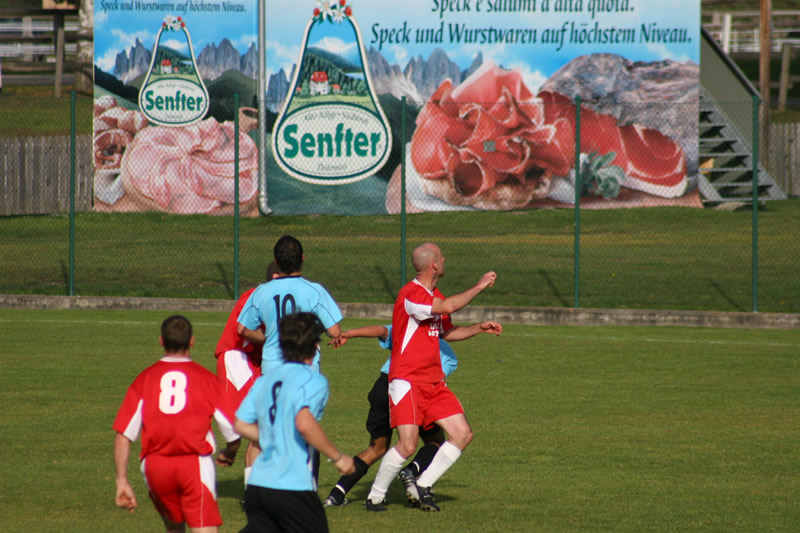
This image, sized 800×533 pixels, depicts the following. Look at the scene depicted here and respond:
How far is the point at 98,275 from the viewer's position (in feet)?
65.6

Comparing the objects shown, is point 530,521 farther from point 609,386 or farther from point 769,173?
point 769,173

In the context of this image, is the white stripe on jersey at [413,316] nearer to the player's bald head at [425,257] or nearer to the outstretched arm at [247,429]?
the player's bald head at [425,257]

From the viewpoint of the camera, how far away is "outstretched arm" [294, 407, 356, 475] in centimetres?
533

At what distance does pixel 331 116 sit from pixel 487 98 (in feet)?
12.3

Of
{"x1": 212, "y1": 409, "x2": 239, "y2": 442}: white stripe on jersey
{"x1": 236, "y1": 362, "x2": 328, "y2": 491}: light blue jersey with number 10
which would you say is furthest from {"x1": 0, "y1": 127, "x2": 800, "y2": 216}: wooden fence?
{"x1": 236, "y1": 362, "x2": 328, "y2": 491}: light blue jersey with number 10

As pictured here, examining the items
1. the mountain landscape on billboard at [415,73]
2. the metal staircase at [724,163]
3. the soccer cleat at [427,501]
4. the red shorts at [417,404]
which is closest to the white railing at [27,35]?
the mountain landscape on billboard at [415,73]

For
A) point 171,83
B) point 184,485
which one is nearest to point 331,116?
point 171,83

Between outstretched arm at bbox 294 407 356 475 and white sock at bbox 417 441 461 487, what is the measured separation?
2.35 meters

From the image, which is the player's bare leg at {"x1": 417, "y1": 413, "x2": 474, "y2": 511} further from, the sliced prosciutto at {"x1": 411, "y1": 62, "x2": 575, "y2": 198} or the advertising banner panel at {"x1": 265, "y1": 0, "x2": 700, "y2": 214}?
the sliced prosciutto at {"x1": 411, "y1": 62, "x2": 575, "y2": 198}

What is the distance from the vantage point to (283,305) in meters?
7.29

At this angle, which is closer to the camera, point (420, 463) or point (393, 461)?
point (393, 461)

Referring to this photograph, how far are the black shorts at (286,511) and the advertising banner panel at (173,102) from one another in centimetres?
2190

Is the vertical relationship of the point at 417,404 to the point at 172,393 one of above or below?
below

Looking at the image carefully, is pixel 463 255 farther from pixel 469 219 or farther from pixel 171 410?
pixel 171 410
